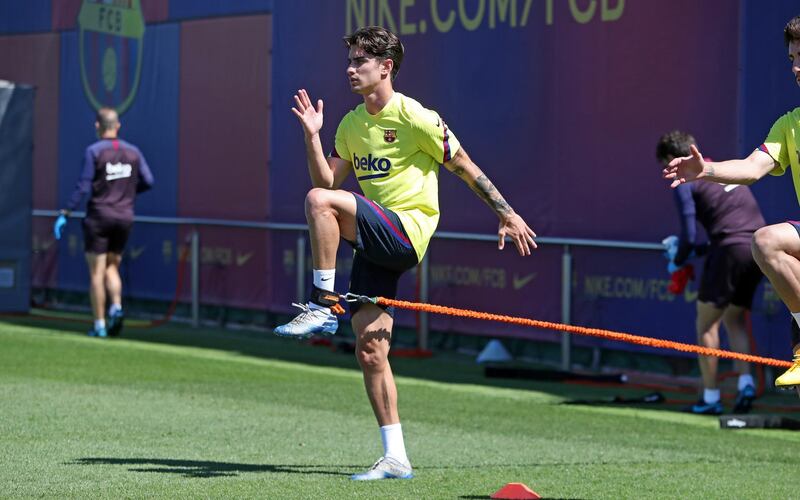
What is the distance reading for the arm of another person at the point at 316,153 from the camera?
8.65 meters

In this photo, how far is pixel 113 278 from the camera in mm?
17453

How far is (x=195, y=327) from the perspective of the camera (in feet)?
64.5

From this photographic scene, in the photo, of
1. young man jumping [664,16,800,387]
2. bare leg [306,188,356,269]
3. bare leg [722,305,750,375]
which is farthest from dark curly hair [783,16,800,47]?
bare leg [722,305,750,375]

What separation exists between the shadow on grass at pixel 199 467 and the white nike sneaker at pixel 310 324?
97 centimetres

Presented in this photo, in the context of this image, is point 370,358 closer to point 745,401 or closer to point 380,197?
point 380,197

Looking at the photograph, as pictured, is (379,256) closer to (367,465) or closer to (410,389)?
(367,465)

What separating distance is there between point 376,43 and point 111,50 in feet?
44.1

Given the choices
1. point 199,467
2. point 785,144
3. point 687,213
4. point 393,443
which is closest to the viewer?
point 785,144

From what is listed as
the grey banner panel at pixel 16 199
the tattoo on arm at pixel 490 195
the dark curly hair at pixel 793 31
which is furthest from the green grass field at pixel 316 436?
the grey banner panel at pixel 16 199

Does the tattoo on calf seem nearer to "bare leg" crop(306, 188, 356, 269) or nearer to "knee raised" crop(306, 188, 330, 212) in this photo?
"bare leg" crop(306, 188, 356, 269)

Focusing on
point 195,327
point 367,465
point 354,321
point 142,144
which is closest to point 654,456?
point 367,465

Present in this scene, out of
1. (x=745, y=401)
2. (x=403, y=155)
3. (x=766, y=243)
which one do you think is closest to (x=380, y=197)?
(x=403, y=155)

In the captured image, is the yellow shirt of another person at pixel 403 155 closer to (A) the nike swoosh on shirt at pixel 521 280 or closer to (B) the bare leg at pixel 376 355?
(B) the bare leg at pixel 376 355

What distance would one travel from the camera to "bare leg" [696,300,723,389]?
1266cm
